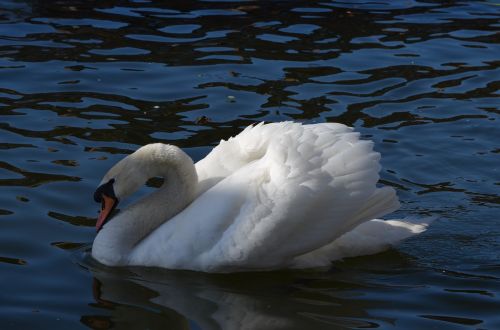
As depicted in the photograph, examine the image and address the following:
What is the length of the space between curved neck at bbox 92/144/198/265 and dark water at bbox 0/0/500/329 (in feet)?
0.57

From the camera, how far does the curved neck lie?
8109mm

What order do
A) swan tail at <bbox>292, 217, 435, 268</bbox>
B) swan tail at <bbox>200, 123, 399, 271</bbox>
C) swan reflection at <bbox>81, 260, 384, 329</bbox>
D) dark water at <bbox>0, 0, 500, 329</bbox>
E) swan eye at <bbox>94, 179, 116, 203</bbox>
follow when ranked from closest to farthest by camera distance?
swan reflection at <bbox>81, 260, 384, 329</bbox> < dark water at <bbox>0, 0, 500, 329</bbox> < swan tail at <bbox>200, 123, 399, 271</bbox> < swan eye at <bbox>94, 179, 116, 203</bbox> < swan tail at <bbox>292, 217, 435, 268</bbox>

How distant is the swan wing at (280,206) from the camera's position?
780 cm

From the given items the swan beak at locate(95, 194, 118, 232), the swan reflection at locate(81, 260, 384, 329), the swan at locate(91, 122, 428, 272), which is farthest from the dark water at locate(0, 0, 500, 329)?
the swan beak at locate(95, 194, 118, 232)

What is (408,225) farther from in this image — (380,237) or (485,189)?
(485,189)

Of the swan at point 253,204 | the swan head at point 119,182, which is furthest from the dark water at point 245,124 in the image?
the swan head at point 119,182

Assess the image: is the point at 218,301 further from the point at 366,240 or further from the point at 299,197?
the point at 366,240

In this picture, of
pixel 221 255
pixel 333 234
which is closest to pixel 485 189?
pixel 333 234

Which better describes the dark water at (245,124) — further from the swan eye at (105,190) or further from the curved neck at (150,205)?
the swan eye at (105,190)

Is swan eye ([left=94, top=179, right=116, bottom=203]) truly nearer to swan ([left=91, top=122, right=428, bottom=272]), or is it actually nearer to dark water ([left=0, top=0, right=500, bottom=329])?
swan ([left=91, top=122, right=428, bottom=272])

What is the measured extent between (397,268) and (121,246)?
1931mm

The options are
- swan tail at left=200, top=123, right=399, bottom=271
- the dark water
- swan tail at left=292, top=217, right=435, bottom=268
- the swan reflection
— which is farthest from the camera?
swan tail at left=292, top=217, right=435, bottom=268

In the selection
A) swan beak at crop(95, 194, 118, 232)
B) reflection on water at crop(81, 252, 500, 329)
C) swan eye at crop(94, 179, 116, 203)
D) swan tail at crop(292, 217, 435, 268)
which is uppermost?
swan eye at crop(94, 179, 116, 203)

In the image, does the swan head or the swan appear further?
the swan head
